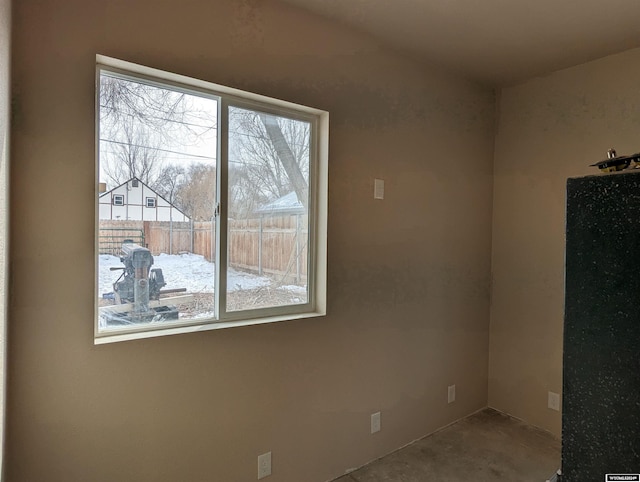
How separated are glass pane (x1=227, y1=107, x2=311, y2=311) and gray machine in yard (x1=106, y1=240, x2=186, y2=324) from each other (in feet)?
1.08

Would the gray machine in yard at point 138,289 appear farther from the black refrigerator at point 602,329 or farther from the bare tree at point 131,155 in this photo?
the black refrigerator at point 602,329

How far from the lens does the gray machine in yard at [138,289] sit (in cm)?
160

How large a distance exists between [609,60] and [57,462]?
361 cm

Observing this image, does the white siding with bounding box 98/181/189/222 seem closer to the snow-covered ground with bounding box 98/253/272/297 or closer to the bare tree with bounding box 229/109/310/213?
the snow-covered ground with bounding box 98/253/272/297

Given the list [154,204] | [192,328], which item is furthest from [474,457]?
[154,204]

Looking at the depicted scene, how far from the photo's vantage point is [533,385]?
2.82 metres

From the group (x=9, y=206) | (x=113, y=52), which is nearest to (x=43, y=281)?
(x=9, y=206)

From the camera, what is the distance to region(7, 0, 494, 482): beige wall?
1.35 metres

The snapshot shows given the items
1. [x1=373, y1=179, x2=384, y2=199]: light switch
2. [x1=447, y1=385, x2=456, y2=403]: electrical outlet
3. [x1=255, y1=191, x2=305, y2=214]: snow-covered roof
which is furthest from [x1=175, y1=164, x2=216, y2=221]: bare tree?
[x1=447, y1=385, x2=456, y2=403]: electrical outlet

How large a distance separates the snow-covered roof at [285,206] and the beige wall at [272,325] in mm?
194

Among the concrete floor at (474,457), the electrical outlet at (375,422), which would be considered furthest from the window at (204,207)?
the concrete floor at (474,457)

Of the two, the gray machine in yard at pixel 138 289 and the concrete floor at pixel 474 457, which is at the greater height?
the gray machine in yard at pixel 138 289

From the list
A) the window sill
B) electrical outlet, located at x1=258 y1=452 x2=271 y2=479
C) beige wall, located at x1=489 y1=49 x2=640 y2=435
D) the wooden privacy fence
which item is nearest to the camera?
the window sill

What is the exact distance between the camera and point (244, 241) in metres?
1.93
